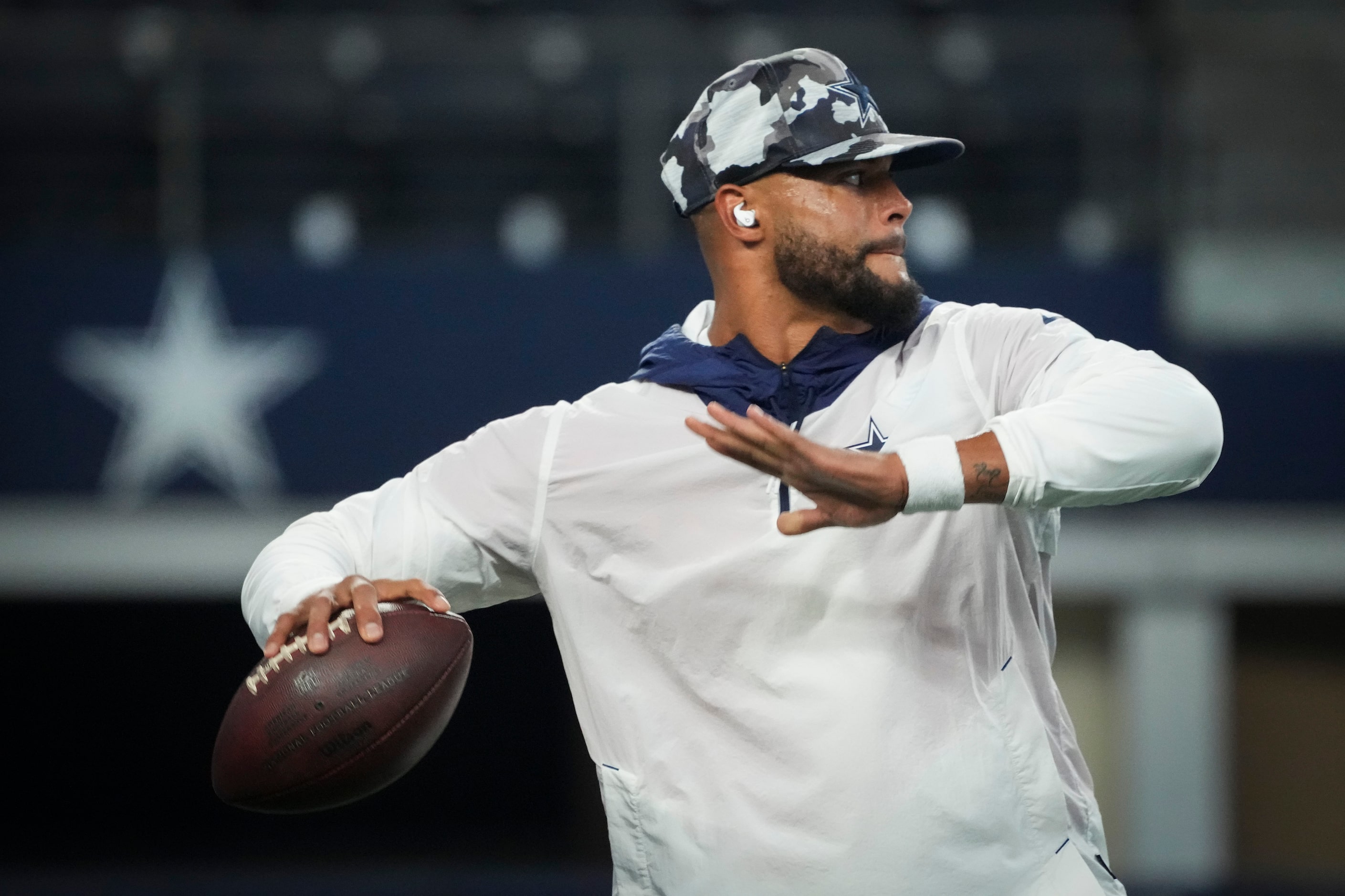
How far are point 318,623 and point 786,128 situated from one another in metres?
1.00

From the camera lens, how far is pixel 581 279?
6.69 m

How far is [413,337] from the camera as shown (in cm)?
666

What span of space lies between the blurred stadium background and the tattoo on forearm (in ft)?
14.5

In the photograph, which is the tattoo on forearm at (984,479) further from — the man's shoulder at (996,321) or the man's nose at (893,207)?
the man's nose at (893,207)

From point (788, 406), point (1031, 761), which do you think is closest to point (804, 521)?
point (788, 406)

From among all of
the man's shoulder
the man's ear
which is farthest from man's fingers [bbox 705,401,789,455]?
the man's ear

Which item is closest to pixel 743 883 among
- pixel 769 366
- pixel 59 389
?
pixel 769 366

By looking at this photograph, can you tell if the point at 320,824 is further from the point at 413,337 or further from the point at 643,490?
the point at 643,490

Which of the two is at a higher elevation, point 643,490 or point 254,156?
point 254,156

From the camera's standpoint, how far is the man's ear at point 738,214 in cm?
251

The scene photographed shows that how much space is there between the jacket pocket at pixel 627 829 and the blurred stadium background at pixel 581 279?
3774mm

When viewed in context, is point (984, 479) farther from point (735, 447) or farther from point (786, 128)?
point (786, 128)

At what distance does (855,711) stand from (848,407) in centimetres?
45

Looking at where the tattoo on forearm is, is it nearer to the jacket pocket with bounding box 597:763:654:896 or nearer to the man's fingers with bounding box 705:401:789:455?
the man's fingers with bounding box 705:401:789:455
